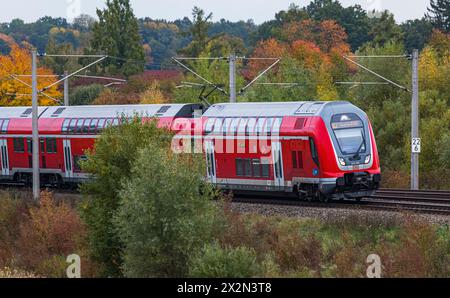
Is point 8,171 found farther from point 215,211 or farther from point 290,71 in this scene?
point 290,71

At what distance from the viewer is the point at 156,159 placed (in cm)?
2545

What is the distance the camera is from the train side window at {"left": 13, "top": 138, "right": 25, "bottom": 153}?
45.4 m

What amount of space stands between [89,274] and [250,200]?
8.20 meters

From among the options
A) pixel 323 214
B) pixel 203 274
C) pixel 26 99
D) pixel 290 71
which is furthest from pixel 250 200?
pixel 26 99

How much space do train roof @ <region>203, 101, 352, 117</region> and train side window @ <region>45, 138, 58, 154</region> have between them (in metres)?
10.0

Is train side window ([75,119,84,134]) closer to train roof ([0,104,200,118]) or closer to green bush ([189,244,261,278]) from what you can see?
train roof ([0,104,200,118])

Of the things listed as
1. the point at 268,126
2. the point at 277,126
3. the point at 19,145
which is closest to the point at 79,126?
the point at 19,145

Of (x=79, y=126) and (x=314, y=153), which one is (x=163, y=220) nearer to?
(x=314, y=153)

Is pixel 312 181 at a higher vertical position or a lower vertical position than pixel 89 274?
higher

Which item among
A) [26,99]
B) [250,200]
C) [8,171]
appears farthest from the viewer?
[26,99]

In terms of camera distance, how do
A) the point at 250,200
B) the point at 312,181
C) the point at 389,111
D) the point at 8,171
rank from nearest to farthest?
the point at 312,181 < the point at 250,200 < the point at 8,171 < the point at 389,111

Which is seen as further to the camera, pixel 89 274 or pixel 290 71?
pixel 290 71

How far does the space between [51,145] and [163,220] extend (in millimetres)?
20491

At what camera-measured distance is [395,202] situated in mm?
32594
